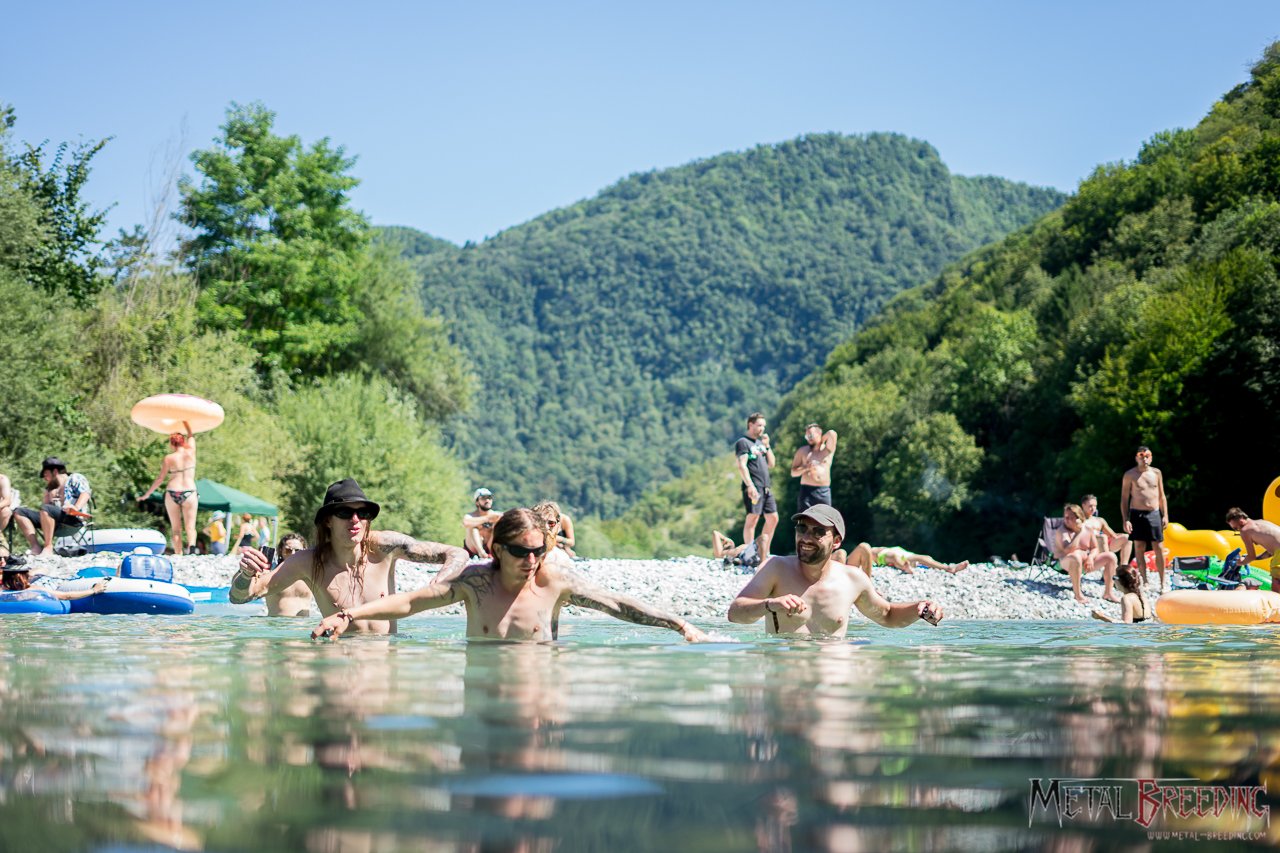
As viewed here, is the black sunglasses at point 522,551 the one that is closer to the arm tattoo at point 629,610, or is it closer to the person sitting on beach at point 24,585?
the arm tattoo at point 629,610

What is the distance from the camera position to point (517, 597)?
803 centimetres

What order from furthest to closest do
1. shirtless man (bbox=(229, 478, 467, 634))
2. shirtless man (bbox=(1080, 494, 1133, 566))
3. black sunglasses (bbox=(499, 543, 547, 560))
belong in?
shirtless man (bbox=(1080, 494, 1133, 566)) < shirtless man (bbox=(229, 478, 467, 634)) < black sunglasses (bbox=(499, 543, 547, 560))

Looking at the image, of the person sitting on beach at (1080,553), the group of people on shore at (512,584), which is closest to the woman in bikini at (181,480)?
the group of people on shore at (512,584)

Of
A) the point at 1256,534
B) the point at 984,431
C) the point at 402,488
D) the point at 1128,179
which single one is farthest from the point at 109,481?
the point at 1128,179

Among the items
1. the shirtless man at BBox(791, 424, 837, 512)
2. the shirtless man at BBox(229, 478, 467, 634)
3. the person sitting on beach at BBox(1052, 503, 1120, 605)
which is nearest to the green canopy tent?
the shirtless man at BBox(791, 424, 837, 512)

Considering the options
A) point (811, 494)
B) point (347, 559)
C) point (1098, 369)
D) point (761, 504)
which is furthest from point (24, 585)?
point (1098, 369)

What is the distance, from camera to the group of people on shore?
7750mm

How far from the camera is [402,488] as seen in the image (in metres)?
44.4

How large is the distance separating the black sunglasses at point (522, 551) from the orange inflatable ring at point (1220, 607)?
7121 millimetres

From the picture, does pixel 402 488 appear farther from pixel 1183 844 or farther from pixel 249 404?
pixel 1183 844

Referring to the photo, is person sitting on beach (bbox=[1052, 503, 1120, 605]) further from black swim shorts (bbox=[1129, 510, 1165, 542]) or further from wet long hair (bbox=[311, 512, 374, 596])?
wet long hair (bbox=[311, 512, 374, 596])

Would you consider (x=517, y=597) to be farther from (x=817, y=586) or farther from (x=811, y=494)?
(x=811, y=494)

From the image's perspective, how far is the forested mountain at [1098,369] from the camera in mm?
39781

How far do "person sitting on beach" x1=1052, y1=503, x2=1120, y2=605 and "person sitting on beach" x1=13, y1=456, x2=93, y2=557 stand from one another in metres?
14.2
